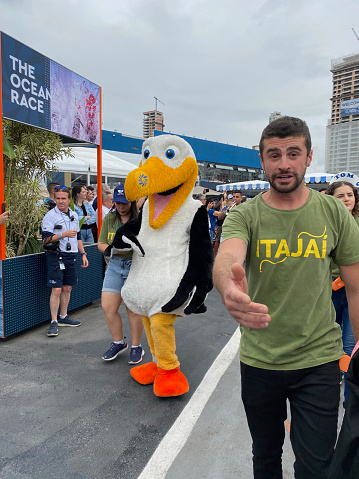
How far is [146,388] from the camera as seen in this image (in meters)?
3.00

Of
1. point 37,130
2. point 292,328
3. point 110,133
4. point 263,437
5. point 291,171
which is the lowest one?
point 263,437

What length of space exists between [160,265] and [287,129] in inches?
63.1

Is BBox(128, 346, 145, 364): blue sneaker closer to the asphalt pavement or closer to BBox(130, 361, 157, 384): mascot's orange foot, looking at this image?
the asphalt pavement

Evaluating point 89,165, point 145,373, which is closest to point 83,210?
point 145,373

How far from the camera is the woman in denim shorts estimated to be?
3.32m

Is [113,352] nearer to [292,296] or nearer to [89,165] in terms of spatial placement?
[292,296]

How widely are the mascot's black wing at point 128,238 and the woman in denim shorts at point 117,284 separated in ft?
0.44

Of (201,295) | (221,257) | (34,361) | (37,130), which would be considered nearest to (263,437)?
(221,257)

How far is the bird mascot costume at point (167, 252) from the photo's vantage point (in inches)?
109

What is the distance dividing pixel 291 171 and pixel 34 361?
303cm

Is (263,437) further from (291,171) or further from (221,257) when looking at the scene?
(291,171)

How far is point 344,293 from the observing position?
288cm

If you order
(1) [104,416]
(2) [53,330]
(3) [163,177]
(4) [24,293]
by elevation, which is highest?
(3) [163,177]

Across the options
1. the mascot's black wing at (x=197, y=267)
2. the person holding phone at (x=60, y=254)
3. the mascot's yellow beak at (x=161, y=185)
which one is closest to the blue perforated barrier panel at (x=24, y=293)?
the person holding phone at (x=60, y=254)
